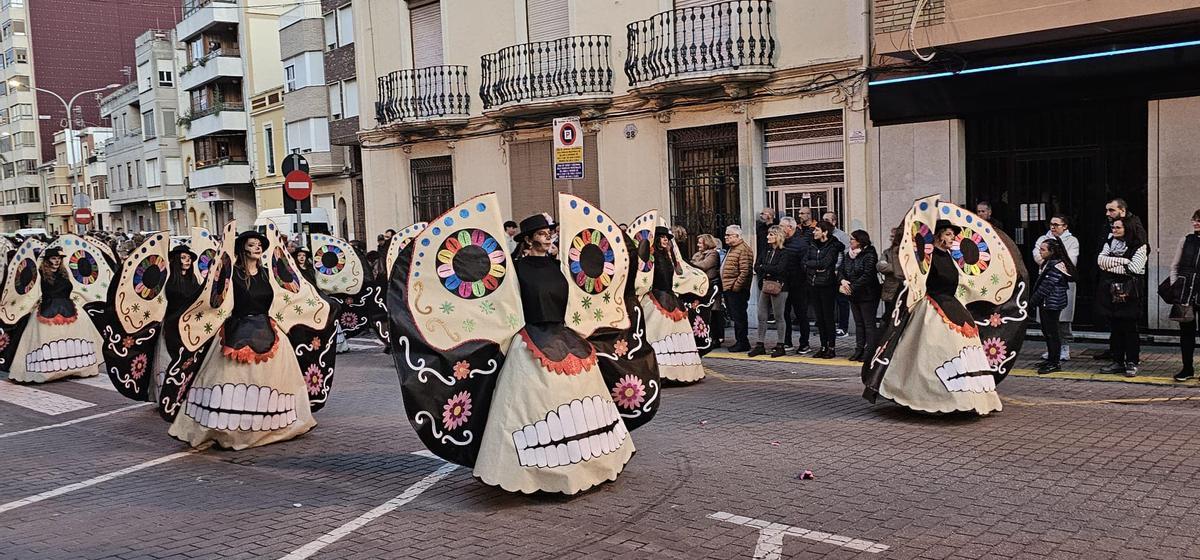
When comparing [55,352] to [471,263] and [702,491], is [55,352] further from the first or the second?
[702,491]

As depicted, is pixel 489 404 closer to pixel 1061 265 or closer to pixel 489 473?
pixel 489 473

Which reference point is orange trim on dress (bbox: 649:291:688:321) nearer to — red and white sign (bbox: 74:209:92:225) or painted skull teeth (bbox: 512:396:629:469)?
painted skull teeth (bbox: 512:396:629:469)

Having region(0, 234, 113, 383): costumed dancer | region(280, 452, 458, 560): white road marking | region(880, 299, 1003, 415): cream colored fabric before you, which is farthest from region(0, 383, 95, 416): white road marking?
region(880, 299, 1003, 415): cream colored fabric

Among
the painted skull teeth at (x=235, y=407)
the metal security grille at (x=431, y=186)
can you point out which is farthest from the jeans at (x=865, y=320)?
the metal security grille at (x=431, y=186)

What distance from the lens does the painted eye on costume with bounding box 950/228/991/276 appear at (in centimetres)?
877

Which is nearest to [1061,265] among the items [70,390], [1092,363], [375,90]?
[1092,363]

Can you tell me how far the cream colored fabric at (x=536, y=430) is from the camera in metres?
6.09

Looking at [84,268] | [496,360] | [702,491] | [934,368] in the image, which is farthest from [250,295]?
[84,268]

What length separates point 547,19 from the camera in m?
20.4

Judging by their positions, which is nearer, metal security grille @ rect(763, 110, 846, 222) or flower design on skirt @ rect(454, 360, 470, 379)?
flower design on skirt @ rect(454, 360, 470, 379)

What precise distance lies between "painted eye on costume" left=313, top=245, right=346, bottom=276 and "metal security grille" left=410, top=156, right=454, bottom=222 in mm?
7815

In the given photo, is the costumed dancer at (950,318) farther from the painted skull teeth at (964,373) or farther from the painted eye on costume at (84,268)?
the painted eye on costume at (84,268)

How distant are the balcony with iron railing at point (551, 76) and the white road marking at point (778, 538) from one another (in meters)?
14.0

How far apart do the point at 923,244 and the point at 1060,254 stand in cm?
289
